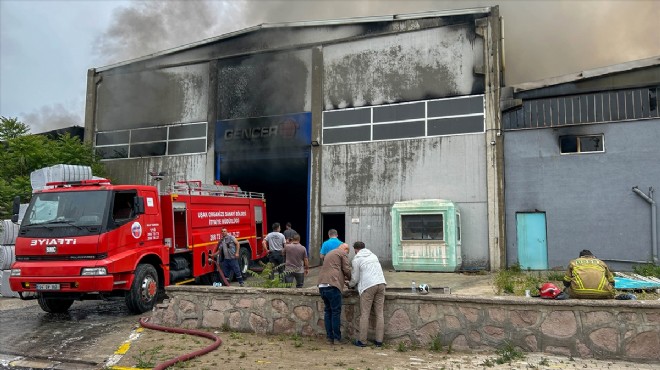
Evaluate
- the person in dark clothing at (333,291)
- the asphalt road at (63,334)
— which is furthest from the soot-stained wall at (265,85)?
the person in dark clothing at (333,291)

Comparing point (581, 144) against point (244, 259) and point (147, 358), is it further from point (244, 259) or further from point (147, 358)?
point (147, 358)

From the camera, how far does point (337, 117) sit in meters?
17.8

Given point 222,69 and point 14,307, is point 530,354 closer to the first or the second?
point 14,307

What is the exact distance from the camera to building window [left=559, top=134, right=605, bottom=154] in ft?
47.8

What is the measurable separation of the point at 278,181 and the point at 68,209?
13.9m

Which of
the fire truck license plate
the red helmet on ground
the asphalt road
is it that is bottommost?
the asphalt road

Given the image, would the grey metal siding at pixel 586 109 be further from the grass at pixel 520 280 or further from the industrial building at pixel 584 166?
the grass at pixel 520 280

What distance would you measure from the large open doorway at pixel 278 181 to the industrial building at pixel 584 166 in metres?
7.69

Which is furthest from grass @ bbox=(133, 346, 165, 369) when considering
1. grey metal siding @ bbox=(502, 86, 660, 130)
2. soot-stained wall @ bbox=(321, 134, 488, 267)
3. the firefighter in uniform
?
grey metal siding @ bbox=(502, 86, 660, 130)

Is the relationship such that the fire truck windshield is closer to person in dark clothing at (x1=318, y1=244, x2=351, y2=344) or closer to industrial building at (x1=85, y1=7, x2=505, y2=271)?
person in dark clothing at (x1=318, y1=244, x2=351, y2=344)

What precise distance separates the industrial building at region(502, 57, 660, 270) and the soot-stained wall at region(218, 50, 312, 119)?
7.45 m

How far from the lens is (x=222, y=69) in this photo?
19.8 meters

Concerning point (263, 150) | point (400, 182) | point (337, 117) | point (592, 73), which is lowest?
point (400, 182)

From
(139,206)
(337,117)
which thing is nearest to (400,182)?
(337,117)
